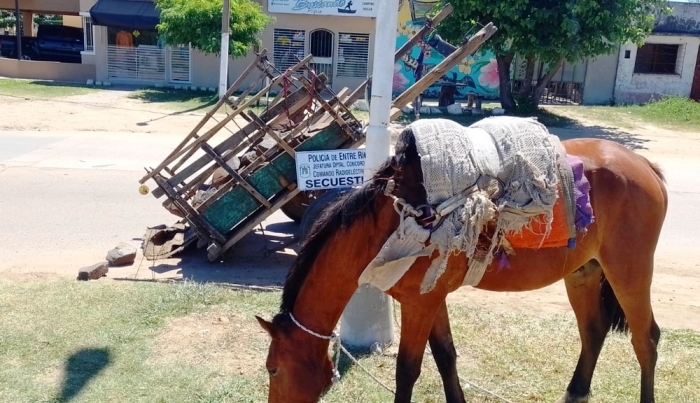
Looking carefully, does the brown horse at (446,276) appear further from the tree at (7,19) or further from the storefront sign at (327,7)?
the tree at (7,19)

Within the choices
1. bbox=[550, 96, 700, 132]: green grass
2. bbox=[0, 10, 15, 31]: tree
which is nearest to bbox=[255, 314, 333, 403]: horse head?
bbox=[550, 96, 700, 132]: green grass

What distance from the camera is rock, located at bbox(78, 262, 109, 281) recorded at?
5.97 metres

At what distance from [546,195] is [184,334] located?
2.90m

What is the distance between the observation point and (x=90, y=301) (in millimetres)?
5355

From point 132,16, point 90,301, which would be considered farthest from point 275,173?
point 132,16

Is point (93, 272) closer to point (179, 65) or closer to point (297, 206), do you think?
point (297, 206)

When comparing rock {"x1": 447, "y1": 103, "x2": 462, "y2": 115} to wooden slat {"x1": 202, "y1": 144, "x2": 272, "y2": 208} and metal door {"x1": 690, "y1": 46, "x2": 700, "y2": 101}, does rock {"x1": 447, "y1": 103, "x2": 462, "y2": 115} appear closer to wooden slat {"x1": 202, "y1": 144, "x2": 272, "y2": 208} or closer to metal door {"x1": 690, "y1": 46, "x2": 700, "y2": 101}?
metal door {"x1": 690, "y1": 46, "x2": 700, "y2": 101}

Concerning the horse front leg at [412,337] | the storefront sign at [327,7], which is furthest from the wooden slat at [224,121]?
the storefront sign at [327,7]

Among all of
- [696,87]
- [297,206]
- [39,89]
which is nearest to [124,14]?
[39,89]

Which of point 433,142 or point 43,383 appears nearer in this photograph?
point 433,142

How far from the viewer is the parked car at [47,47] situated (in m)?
29.0

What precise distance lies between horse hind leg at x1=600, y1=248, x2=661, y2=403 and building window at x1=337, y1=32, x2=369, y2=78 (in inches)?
843

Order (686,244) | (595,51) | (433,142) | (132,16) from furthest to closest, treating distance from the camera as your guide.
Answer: (132,16) < (595,51) < (686,244) < (433,142)

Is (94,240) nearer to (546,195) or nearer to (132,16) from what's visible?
(546,195)
